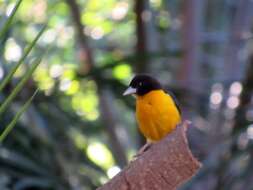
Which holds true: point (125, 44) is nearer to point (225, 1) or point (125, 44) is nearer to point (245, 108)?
point (225, 1)

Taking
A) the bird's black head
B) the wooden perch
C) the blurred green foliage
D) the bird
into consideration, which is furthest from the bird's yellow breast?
the wooden perch

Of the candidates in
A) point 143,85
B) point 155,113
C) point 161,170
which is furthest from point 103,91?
point 161,170

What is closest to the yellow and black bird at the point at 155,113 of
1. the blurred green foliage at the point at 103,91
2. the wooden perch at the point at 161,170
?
the blurred green foliage at the point at 103,91

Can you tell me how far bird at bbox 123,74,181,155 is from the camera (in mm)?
3479

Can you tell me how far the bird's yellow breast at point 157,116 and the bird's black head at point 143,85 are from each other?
145 mm

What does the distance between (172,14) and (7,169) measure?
12.1ft

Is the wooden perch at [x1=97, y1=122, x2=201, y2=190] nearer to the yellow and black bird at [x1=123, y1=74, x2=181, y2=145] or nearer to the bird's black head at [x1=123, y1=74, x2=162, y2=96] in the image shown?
the yellow and black bird at [x1=123, y1=74, x2=181, y2=145]

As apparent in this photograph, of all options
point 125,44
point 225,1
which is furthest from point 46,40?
point 225,1

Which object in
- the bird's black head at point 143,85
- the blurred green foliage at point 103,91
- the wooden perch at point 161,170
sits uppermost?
the wooden perch at point 161,170

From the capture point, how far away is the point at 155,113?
354 cm

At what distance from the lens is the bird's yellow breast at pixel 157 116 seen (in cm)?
348

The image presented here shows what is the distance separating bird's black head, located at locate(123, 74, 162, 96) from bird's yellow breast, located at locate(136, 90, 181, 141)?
14 cm

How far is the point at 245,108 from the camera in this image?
17.2 feet

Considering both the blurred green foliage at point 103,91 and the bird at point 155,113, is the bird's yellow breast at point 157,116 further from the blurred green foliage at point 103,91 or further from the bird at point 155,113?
the blurred green foliage at point 103,91
